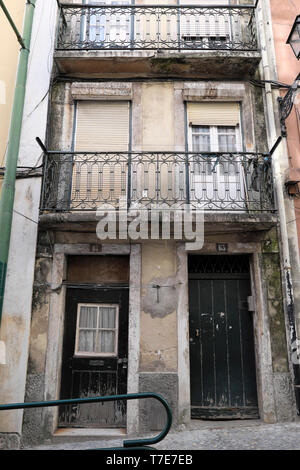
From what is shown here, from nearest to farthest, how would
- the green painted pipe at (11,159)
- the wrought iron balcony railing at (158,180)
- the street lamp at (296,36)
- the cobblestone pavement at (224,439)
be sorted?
the cobblestone pavement at (224,439), the green painted pipe at (11,159), the street lamp at (296,36), the wrought iron balcony railing at (158,180)

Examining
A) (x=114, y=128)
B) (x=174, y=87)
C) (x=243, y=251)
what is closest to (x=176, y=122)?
(x=174, y=87)

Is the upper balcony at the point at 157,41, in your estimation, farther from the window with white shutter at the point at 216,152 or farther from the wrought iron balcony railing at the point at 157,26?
the window with white shutter at the point at 216,152

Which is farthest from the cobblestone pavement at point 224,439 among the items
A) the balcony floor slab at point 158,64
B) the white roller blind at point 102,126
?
the balcony floor slab at point 158,64

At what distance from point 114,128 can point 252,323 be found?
15.1 ft

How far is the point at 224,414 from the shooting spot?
5.89m

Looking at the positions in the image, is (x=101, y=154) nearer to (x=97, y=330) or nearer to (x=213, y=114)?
(x=213, y=114)

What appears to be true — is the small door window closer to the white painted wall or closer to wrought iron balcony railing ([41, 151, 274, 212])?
the white painted wall

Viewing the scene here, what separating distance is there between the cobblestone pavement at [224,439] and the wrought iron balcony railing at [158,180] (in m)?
3.59

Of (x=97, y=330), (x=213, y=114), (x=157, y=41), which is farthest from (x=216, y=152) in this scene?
(x=97, y=330)

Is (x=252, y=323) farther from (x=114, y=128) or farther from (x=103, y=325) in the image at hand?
(x=114, y=128)

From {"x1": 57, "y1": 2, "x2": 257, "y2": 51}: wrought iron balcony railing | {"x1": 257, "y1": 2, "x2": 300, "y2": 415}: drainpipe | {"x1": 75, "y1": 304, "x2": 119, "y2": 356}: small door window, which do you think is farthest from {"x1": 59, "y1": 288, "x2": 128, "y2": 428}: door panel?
{"x1": 57, "y1": 2, "x2": 257, "y2": 51}: wrought iron balcony railing

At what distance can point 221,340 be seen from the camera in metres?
6.21

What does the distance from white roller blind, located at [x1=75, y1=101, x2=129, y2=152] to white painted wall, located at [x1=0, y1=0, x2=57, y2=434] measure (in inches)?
28.4

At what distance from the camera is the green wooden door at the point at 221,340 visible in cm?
596
